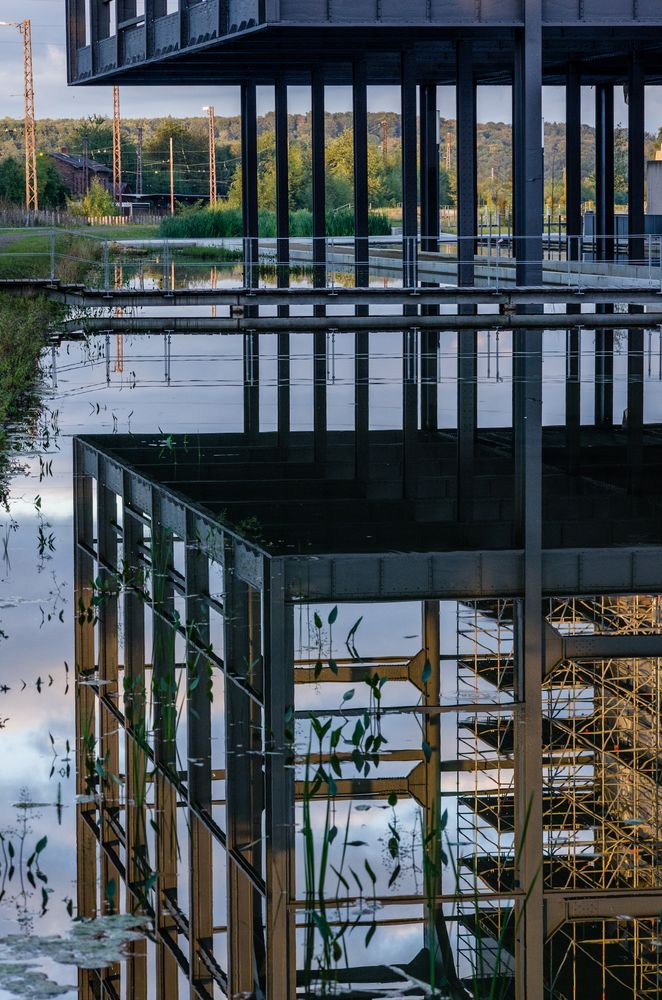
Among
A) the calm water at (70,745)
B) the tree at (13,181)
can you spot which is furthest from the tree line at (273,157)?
the calm water at (70,745)

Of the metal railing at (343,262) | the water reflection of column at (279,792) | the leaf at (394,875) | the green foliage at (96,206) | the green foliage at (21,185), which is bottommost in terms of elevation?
the leaf at (394,875)

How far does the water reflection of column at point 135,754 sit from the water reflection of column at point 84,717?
14 centimetres

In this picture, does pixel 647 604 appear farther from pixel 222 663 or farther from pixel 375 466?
pixel 375 466

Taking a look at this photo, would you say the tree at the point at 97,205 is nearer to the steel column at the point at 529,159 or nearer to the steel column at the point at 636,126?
the steel column at the point at 636,126

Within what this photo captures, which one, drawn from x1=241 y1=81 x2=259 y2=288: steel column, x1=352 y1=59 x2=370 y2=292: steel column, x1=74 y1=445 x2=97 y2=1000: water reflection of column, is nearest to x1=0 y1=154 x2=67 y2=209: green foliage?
x1=241 y1=81 x2=259 y2=288: steel column

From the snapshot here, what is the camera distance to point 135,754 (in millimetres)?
7488

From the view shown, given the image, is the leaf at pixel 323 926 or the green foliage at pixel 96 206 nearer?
the leaf at pixel 323 926

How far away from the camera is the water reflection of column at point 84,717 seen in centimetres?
607

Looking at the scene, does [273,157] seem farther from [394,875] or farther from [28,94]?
[394,875]

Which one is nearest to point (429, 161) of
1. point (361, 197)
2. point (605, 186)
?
point (605, 186)

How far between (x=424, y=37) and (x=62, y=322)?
10.2 metres

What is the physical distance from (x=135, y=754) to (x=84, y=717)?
864mm

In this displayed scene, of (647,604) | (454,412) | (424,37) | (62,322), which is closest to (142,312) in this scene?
(62,322)

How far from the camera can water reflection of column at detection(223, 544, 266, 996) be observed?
5.58 m
